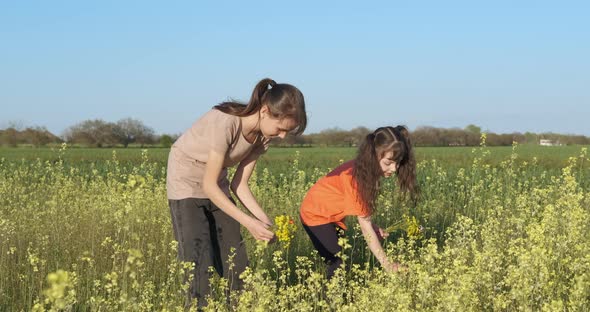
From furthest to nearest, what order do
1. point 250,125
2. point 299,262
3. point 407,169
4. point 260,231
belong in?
point 299,262 < point 407,169 < point 250,125 < point 260,231

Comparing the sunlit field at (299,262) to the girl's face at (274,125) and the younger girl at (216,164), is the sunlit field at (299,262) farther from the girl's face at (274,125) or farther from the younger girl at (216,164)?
the girl's face at (274,125)

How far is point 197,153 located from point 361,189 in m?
1.29

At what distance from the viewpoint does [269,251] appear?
6293 millimetres

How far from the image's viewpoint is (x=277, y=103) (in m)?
3.93

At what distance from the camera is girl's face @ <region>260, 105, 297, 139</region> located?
3.98m

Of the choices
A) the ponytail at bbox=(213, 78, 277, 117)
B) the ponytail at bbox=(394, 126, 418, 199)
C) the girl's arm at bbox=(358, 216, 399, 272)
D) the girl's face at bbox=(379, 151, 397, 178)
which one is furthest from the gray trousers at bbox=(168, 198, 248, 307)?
the ponytail at bbox=(394, 126, 418, 199)

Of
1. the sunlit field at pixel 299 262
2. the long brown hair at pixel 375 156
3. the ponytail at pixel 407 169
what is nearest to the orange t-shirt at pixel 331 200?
the long brown hair at pixel 375 156

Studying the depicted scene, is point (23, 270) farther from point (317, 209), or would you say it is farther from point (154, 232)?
point (317, 209)

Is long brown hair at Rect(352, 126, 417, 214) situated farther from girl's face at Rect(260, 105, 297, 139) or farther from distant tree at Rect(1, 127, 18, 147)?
distant tree at Rect(1, 127, 18, 147)

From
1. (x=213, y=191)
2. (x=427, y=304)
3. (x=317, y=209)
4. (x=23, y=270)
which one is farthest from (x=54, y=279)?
(x=23, y=270)

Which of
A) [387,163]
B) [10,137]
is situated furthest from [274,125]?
[10,137]

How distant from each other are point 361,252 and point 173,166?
9.59ft

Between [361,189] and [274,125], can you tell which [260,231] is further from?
[361,189]

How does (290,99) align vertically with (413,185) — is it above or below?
above
